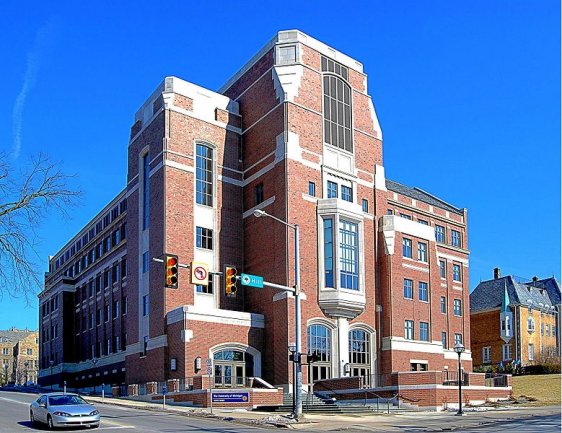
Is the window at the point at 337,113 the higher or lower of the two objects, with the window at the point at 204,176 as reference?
higher

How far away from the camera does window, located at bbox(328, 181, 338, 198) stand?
57562 millimetres

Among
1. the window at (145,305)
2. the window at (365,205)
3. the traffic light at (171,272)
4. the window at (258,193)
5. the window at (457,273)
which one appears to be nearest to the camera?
the traffic light at (171,272)

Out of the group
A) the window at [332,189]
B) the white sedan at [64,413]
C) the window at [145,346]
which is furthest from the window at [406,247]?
the white sedan at [64,413]

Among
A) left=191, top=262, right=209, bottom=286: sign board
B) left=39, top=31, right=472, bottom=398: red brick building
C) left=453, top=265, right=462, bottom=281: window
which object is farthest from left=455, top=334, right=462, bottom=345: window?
left=191, top=262, right=209, bottom=286: sign board

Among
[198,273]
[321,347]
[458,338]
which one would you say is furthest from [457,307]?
[198,273]

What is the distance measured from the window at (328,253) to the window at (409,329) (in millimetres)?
9445

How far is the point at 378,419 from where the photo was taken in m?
36.8

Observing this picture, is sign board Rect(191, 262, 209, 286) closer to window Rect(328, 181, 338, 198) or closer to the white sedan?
the white sedan

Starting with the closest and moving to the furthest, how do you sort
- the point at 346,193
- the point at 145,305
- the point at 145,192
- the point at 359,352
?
1. the point at 359,352
2. the point at 145,305
3. the point at 346,193
4. the point at 145,192

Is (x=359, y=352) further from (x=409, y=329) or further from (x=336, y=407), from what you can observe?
(x=336, y=407)

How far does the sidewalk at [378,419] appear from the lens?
31781 millimetres

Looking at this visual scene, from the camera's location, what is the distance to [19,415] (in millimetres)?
33750

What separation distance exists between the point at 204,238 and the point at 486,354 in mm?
48003

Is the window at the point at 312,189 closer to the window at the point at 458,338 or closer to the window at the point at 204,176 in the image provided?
the window at the point at 204,176
